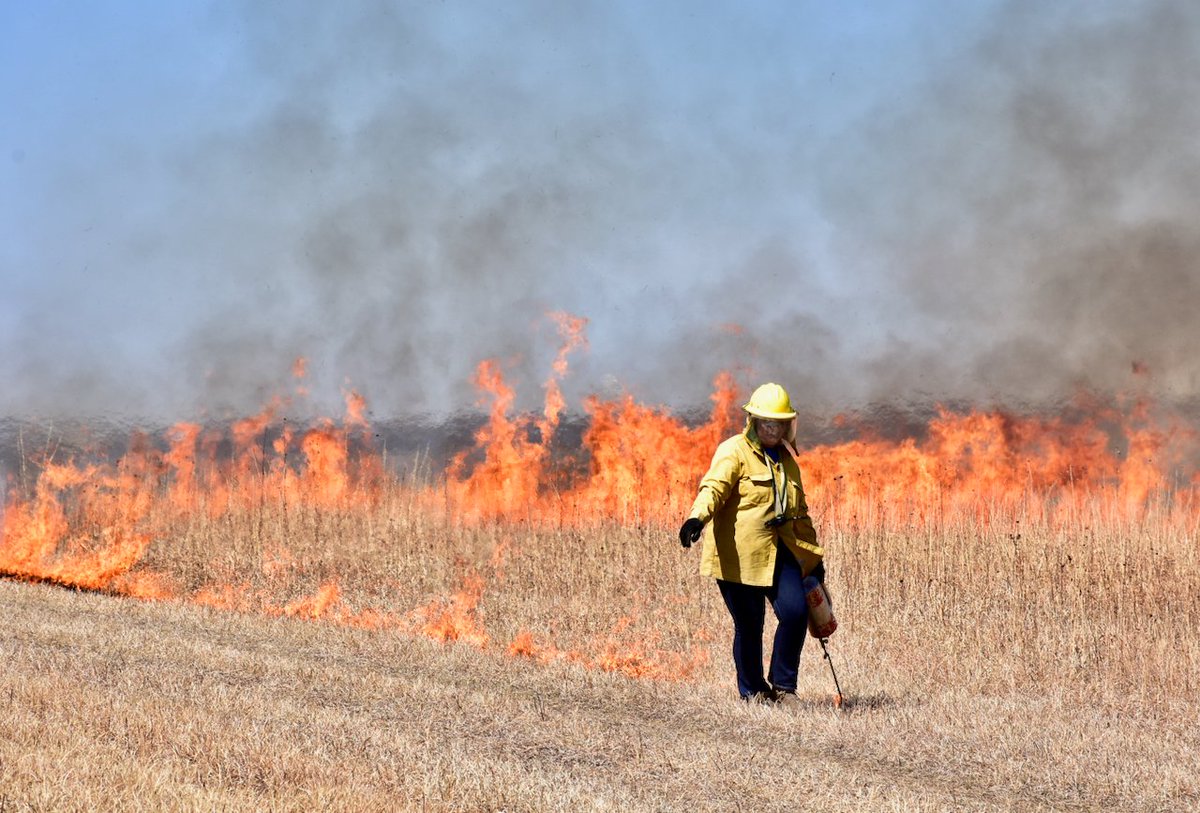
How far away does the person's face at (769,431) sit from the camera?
27.5 ft

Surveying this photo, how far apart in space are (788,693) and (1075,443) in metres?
10.3

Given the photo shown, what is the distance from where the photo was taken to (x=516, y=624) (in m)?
11.6

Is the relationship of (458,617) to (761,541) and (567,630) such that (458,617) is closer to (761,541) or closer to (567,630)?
(567,630)

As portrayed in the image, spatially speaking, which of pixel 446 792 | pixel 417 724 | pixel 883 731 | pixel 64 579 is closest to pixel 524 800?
pixel 446 792

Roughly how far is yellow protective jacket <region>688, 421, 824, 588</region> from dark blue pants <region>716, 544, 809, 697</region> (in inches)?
4.3

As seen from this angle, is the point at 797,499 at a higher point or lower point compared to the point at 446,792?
higher

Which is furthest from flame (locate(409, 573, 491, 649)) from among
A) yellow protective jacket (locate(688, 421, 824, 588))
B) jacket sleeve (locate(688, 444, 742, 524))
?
jacket sleeve (locate(688, 444, 742, 524))

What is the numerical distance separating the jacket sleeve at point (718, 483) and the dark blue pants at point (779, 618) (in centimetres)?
57

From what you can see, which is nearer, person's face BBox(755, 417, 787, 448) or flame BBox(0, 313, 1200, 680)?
person's face BBox(755, 417, 787, 448)

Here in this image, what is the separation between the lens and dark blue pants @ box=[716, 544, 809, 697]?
832 cm

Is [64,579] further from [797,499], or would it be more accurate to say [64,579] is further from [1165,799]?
[1165,799]

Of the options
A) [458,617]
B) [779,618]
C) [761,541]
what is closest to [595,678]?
[779,618]

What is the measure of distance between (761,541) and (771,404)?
3.07 feet

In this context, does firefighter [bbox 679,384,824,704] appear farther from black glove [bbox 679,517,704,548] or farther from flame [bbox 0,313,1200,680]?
flame [bbox 0,313,1200,680]
